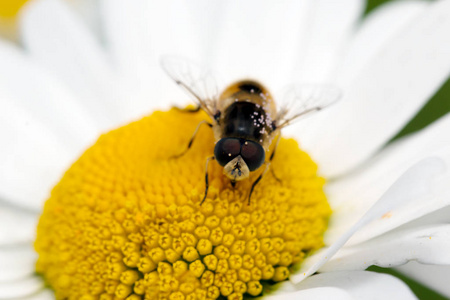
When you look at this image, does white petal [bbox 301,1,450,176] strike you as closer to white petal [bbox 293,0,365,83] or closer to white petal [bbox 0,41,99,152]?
white petal [bbox 293,0,365,83]

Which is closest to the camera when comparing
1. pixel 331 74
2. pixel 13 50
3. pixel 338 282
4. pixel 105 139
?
pixel 338 282

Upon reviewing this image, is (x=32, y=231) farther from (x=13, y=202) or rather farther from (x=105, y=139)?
(x=105, y=139)

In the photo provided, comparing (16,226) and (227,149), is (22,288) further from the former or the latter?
(227,149)

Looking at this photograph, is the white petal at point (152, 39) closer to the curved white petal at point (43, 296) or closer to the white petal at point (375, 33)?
the white petal at point (375, 33)

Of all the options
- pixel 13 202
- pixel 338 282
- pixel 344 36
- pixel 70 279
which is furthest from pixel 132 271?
pixel 344 36

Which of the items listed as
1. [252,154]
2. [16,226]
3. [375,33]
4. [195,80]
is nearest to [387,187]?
[252,154]

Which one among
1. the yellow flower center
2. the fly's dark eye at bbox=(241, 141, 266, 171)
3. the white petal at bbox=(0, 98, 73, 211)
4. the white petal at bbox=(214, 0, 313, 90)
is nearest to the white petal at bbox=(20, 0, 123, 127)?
the white petal at bbox=(0, 98, 73, 211)

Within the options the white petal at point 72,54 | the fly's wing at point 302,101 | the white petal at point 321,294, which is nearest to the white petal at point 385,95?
the fly's wing at point 302,101
